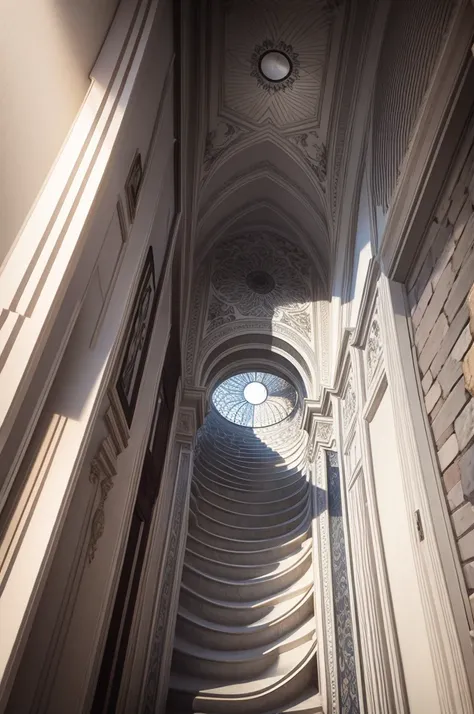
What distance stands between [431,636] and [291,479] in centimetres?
573

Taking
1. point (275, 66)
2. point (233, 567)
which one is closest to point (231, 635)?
point (233, 567)

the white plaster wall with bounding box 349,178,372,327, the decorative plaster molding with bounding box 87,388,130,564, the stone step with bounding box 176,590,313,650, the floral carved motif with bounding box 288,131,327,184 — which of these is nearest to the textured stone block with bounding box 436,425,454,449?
the decorative plaster molding with bounding box 87,388,130,564

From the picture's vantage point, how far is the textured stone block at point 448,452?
6.23ft

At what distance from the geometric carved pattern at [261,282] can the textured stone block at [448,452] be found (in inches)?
193

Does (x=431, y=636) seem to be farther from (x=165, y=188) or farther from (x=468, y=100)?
(x=165, y=188)

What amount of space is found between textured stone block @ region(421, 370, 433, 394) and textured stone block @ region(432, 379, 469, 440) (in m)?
0.20

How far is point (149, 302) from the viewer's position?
325 cm

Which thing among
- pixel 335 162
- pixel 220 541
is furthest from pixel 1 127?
pixel 220 541

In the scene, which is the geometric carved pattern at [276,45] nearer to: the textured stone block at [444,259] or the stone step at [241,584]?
the textured stone block at [444,259]

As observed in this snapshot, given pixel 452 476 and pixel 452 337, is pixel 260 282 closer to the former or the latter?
pixel 452 337

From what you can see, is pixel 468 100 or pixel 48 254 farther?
pixel 468 100

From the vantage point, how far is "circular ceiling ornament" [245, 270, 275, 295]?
24.1ft

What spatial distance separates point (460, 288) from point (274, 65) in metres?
4.90

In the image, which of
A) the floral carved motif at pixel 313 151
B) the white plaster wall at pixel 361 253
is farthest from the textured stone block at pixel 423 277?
the floral carved motif at pixel 313 151
